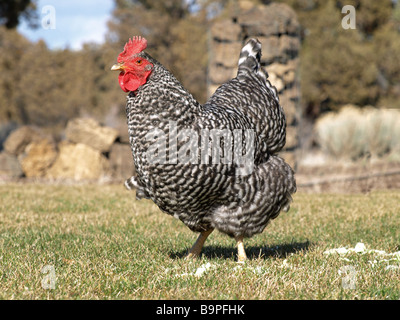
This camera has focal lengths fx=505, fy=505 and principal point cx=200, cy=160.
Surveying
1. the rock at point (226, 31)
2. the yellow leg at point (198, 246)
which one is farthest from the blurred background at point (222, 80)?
the yellow leg at point (198, 246)

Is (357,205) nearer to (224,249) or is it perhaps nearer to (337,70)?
(224,249)

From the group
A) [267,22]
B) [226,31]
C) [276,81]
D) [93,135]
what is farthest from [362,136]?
[93,135]

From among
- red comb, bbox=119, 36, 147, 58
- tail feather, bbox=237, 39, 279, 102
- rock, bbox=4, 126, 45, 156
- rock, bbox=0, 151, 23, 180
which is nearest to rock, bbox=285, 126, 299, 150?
tail feather, bbox=237, 39, 279, 102

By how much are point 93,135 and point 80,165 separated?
781 millimetres

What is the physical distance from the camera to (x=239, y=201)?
407 centimetres

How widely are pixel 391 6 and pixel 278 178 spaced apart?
25.6 meters

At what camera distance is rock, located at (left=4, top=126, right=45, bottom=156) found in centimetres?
1272

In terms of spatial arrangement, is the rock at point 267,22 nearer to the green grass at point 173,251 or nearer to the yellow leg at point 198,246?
the green grass at point 173,251

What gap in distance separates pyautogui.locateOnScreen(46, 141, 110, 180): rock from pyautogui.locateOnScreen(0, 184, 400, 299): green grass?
3265mm

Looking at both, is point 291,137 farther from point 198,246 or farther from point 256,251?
point 198,246

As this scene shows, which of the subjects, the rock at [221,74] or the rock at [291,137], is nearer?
the rock at [291,137]

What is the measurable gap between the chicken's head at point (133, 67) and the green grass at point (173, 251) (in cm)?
147

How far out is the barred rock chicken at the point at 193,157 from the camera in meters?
3.78
